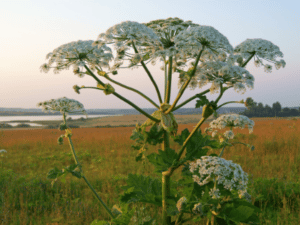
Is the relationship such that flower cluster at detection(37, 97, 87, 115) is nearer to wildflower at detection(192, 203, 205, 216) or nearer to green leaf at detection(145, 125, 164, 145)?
green leaf at detection(145, 125, 164, 145)

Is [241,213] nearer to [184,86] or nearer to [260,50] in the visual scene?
[184,86]

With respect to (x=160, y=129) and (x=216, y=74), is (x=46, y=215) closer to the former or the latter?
(x=160, y=129)

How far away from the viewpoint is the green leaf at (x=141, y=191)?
9.09 ft

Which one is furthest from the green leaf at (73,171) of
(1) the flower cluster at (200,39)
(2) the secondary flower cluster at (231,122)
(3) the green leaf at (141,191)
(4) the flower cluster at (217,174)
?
(2) the secondary flower cluster at (231,122)

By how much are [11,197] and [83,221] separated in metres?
2.57

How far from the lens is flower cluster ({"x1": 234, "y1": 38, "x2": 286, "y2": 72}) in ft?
9.21

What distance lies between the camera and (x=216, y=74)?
8.01ft

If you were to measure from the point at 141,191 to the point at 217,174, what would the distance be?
100 centimetres

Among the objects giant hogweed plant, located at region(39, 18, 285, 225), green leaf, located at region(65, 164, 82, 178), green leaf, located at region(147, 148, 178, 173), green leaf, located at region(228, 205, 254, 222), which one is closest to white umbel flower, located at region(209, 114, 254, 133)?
giant hogweed plant, located at region(39, 18, 285, 225)

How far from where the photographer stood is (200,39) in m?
2.26

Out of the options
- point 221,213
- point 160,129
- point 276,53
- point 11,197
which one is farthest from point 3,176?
point 276,53

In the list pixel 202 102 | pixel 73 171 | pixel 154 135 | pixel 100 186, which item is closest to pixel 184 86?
pixel 202 102

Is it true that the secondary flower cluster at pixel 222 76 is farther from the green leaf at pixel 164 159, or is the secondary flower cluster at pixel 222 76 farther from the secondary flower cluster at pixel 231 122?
Result: the secondary flower cluster at pixel 231 122

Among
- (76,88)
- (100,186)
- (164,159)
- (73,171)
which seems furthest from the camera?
(100,186)
